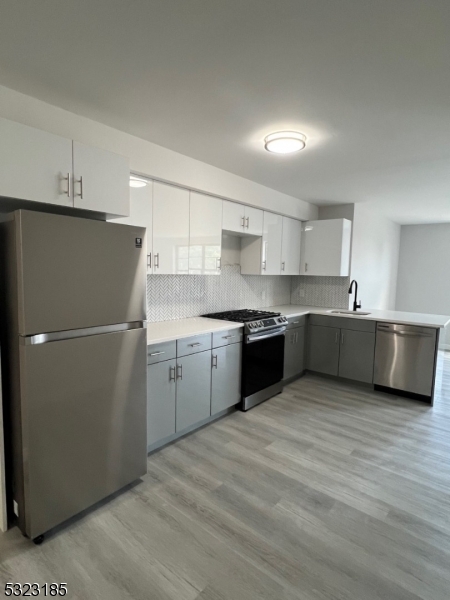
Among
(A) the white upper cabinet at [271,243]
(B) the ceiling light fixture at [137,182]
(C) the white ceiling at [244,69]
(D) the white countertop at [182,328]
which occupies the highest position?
(C) the white ceiling at [244,69]

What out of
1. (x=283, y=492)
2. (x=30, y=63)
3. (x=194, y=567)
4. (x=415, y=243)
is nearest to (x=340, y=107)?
(x=30, y=63)

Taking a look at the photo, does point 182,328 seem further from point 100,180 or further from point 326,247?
point 326,247

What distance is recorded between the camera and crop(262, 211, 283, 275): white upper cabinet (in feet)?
13.8

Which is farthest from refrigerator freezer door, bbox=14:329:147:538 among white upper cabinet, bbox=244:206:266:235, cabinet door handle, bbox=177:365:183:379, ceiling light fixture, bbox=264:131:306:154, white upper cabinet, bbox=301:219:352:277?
white upper cabinet, bbox=301:219:352:277

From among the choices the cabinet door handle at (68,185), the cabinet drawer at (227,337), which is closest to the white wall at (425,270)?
the cabinet drawer at (227,337)

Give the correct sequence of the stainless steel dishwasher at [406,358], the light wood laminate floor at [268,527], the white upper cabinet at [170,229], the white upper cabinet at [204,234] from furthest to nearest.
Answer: the stainless steel dishwasher at [406,358] → the white upper cabinet at [204,234] → the white upper cabinet at [170,229] → the light wood laminate floor at [268,527]

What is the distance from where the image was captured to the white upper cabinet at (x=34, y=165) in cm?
176

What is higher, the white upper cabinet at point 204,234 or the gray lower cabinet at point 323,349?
the white upper cabinet at point 204,234

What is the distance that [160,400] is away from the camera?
103 inches

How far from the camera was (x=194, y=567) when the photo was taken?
1.66m

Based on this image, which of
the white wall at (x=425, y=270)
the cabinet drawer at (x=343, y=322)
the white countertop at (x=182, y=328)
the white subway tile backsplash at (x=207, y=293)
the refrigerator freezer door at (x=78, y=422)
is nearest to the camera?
the refrigerator freezer door at (x=78, y=422)

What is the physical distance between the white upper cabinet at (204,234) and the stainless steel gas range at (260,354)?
2.08 feet

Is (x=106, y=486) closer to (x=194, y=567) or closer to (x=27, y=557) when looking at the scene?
(x=27, y=557)

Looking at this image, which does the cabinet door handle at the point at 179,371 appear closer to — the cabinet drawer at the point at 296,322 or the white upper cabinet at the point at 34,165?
the white upper cabinet at the point at 34,165
